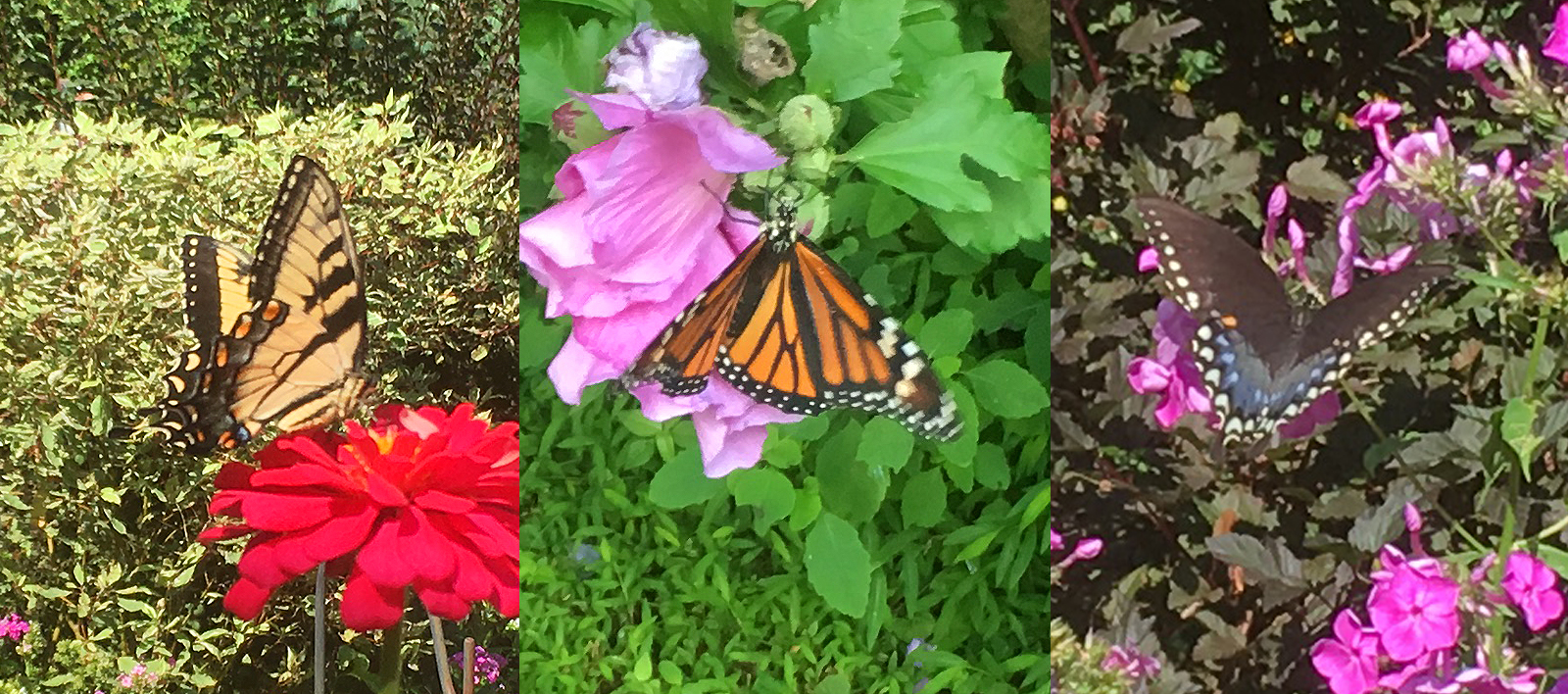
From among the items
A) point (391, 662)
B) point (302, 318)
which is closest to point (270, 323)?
point (302, 318)

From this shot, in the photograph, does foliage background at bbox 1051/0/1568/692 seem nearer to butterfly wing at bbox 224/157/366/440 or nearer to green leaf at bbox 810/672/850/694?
green leaf at bbox 810/672/850/694

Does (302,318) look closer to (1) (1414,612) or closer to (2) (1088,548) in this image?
(2) (1088,548)

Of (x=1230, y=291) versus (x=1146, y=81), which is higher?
(x=1146, y=81)

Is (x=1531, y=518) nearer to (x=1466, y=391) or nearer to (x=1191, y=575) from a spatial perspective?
(x=1466, y=391)

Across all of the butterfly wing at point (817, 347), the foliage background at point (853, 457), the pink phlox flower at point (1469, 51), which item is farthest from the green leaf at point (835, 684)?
the pink phlox flower at point (1469, 51)

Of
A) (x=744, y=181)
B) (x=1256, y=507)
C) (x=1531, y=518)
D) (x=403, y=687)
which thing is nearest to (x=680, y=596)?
(x=403, y=687)

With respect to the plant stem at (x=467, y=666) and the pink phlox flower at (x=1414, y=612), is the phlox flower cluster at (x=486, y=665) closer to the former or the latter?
the plant stem at (x=467, y=666)
